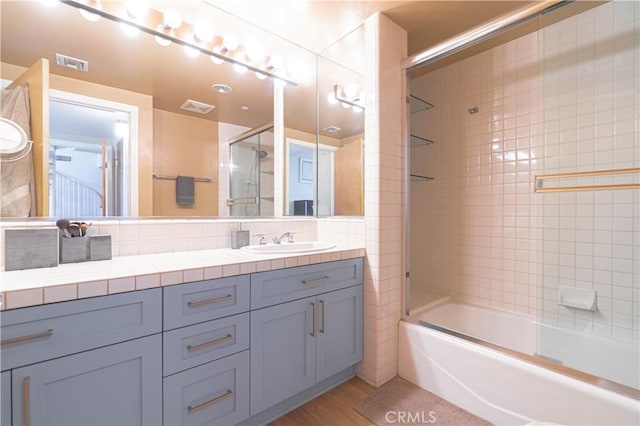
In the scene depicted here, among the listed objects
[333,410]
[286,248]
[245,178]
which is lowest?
[333,410]

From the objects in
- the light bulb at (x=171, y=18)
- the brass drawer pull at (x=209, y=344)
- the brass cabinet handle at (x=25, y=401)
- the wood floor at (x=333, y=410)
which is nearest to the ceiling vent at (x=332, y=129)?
the light bulb at (x=171, y=18)

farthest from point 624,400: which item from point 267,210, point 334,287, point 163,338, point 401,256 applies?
point 267,210

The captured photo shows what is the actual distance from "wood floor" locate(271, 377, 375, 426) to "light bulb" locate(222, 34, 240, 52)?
2.23 m

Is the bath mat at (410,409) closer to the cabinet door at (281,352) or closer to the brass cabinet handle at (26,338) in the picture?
the cabinet door at (281,352)

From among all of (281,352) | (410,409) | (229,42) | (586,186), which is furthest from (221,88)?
(586,186)

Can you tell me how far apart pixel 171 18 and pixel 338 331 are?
2052 millimetres

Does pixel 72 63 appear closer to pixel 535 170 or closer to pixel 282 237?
pixel 282 237

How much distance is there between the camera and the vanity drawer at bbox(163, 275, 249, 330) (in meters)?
1.06

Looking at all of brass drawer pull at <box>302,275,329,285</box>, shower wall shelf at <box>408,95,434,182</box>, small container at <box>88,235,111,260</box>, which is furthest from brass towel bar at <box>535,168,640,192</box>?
small container at <box>88,235,111,260</box>

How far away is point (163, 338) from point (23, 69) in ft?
4.39

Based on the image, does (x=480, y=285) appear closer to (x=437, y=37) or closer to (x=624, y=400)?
(x=624, y=400)

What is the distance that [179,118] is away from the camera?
167 centimetres

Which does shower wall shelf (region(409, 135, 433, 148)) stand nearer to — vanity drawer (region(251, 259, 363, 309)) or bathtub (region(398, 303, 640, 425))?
vanity drawer (region(251, 259, 363, 309))

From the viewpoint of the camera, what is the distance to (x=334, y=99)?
7.58 feet
